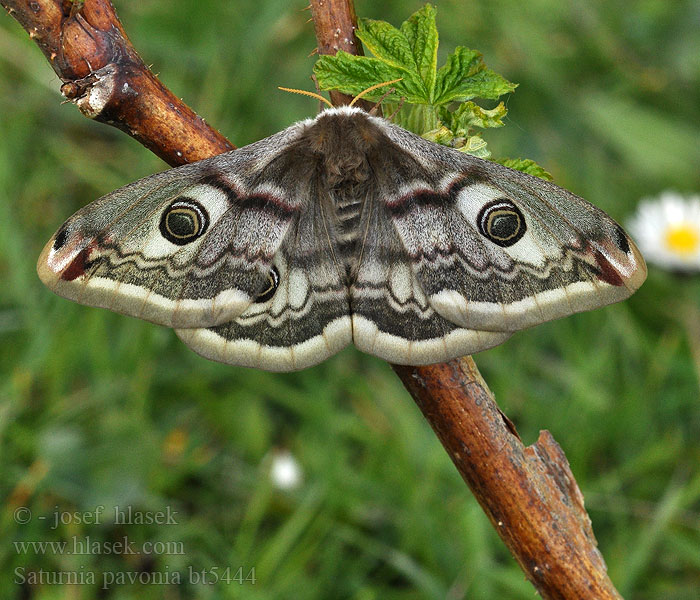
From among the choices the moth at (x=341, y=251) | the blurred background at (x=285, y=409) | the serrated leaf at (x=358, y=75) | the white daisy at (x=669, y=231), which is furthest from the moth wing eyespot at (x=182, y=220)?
the white daisy at (x=669, y=231)

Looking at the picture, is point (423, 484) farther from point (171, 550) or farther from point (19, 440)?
point (19, 440)

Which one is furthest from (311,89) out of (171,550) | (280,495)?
(171,550)

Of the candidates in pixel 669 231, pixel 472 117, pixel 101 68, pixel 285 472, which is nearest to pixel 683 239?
pixel 669 231

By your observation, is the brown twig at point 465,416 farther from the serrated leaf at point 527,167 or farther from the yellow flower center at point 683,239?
the yellow flower center at point 683,239

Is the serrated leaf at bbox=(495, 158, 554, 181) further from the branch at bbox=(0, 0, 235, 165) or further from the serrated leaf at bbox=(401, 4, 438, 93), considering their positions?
the branch at bbox=(0, 0, 235, 165)

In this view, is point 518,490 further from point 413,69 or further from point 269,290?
point 413,69

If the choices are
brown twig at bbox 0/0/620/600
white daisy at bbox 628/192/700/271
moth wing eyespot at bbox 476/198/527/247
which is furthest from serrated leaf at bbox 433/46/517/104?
white daisy at bbox 628/192/700/271

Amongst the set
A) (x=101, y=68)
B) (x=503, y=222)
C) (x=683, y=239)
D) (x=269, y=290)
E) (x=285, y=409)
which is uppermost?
(x=101, y=68)
